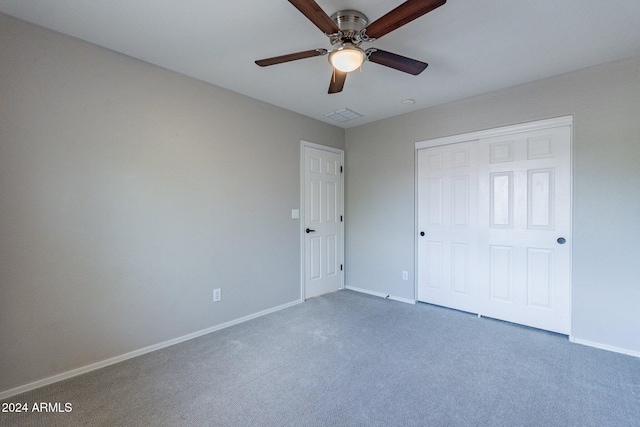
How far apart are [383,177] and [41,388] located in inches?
153

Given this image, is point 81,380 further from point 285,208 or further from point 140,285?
point 285,208

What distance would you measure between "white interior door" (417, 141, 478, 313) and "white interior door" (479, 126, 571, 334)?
0.43ft

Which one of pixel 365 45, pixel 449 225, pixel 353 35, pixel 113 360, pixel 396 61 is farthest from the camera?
pixel 449 225

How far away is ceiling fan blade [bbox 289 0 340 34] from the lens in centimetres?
145

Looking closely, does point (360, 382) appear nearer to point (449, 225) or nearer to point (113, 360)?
point (113, 360)

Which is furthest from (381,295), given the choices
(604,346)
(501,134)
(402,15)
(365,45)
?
(402,15)

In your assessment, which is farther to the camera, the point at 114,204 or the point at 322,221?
the point at 322,221

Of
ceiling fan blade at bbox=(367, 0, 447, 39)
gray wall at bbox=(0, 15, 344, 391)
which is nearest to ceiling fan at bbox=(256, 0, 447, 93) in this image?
ceiling fan blade at bbox=(367, 0, 447, 39)

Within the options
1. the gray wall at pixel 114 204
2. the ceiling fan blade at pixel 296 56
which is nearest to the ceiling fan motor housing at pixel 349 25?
the ceiling fan blade at pixel 296 56

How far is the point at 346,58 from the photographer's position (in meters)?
1.87

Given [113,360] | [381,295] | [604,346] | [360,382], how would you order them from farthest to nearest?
[381,295] < [604,346] < [113,360] < [360,382]

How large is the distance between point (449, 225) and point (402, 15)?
8.60 feet

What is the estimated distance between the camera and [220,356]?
98.4 inches

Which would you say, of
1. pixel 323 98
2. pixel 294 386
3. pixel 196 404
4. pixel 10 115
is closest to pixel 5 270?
pixel 10 115
